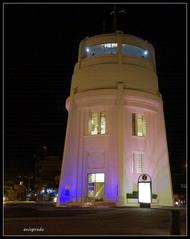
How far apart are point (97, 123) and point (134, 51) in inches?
327

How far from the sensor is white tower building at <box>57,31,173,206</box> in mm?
30812

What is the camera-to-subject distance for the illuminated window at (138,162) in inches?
1237

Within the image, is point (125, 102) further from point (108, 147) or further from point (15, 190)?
point (15, 190)

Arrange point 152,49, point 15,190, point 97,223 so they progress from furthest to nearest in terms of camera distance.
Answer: point 15,190 < point 152,49 < point 97,223

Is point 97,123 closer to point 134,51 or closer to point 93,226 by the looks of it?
point 134,51

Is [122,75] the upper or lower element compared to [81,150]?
upper

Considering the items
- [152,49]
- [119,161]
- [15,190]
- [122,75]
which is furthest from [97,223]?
[15,190]

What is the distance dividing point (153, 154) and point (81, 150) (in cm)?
632

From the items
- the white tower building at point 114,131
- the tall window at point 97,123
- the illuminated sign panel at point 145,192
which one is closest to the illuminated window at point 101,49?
the white tower building at point 114,131

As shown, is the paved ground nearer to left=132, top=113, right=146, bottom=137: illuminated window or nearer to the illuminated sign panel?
the illuminated sign panel

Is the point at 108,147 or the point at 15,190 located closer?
the point at 108,147

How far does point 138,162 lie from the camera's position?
104 feet

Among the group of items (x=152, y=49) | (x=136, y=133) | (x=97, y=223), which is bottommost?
(x=97, y=223)

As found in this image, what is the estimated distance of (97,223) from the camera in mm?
15492
